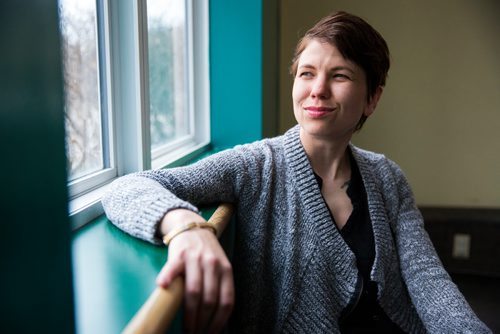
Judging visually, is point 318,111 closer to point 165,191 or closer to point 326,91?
point 326,91

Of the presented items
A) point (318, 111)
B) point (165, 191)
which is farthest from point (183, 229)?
point (318, 111)

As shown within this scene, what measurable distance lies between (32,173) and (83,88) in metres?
0.90

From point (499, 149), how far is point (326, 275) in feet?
5.78

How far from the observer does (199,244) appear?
0.65 meters

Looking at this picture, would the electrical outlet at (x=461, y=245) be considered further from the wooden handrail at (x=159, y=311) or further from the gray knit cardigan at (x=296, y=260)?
the wooden handrail at (x=159, y=311)

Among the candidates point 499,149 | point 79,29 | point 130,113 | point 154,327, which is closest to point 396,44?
point 499,149

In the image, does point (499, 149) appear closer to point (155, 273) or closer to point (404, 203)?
point (404, 203)

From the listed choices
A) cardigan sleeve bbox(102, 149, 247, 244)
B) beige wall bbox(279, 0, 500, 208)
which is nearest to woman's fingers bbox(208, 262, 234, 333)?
cardigan sleeve bbox(102, 149, 247, 244)

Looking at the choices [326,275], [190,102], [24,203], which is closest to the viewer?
[24,203]

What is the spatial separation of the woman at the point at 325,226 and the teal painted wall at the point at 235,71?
34.4 inches

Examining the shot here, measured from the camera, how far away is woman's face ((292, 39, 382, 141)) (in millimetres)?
1102

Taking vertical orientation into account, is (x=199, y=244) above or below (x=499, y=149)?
above

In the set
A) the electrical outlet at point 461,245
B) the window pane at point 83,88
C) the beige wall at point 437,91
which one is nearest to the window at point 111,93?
the window pane at point 83,88

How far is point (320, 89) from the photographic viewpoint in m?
1.09
